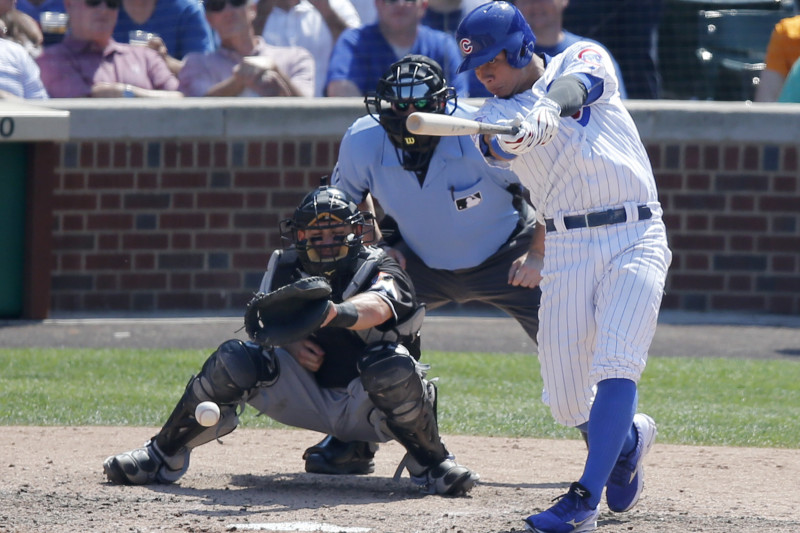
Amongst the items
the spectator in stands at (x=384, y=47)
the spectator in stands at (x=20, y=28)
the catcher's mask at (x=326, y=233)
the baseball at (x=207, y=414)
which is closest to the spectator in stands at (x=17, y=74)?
the spectator in stands at (x=20, y=28)

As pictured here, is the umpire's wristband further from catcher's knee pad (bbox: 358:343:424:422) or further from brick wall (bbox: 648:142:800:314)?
brick wall (bbox: 648:142:800:314)

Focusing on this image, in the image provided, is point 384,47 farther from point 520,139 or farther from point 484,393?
point 520,139

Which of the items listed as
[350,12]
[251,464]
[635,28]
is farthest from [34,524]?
[635,28]

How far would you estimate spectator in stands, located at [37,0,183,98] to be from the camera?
29.4 feet

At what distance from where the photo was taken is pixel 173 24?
374 inches

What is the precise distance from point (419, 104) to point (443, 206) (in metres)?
0.54

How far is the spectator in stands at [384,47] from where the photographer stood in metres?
9.04

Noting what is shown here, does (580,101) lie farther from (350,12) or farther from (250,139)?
(350,12)

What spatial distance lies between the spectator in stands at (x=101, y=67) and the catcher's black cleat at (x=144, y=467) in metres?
5.08

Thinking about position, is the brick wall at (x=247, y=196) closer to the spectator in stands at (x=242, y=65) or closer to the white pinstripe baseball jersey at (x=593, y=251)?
the spectator in stands at (x=242, y=65)

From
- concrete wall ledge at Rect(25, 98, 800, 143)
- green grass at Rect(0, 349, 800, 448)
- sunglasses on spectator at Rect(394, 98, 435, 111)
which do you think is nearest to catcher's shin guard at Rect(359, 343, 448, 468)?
sunglasses on spectator at Rect(394, 98, 435, 111)

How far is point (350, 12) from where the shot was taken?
973 cm

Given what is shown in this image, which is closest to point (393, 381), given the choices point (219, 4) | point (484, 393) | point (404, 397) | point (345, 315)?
point (404, 397)

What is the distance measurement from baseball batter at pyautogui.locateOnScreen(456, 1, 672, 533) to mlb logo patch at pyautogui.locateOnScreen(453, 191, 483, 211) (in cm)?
112
